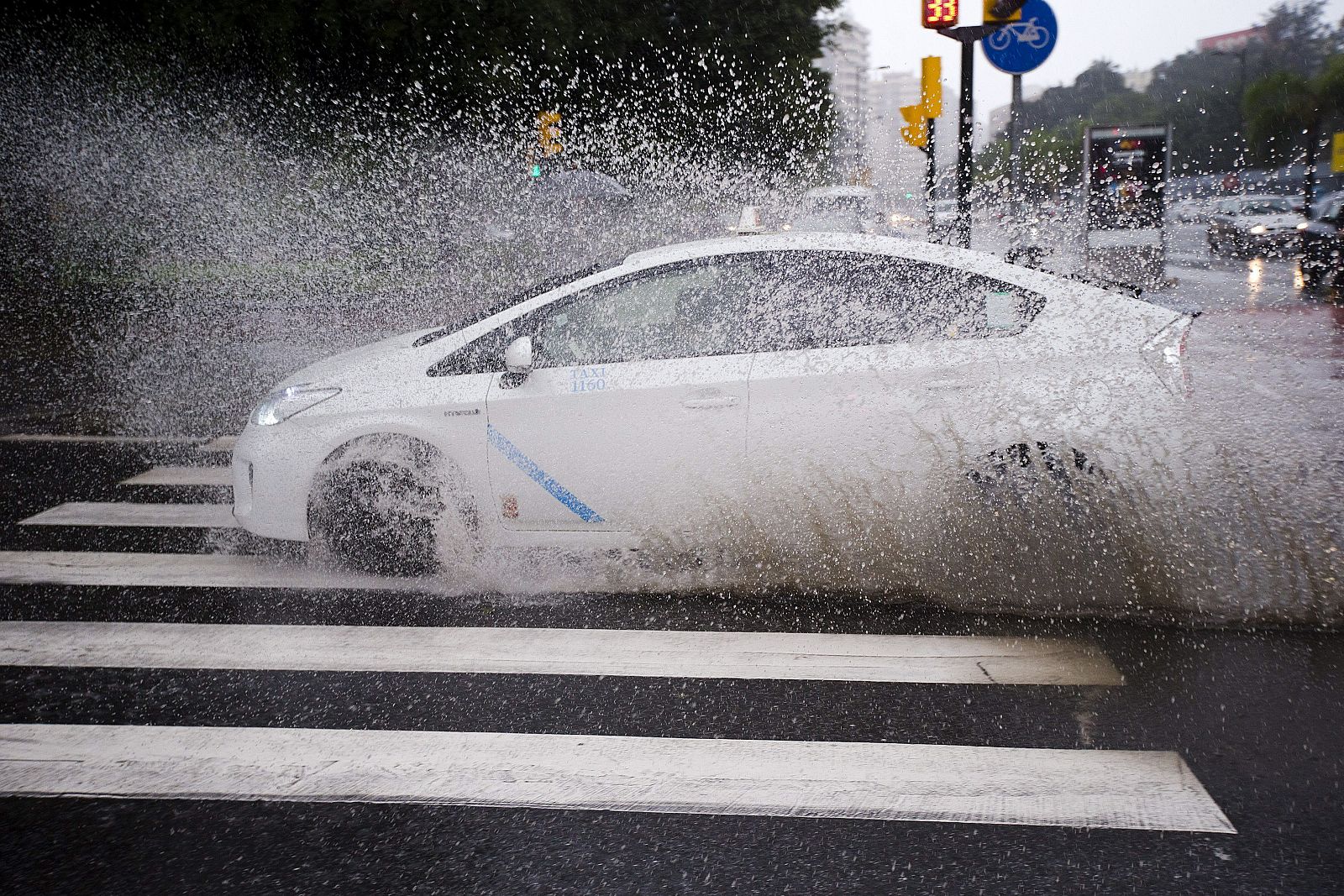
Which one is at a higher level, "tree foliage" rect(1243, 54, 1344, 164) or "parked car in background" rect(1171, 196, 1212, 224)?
"tree foliage" rect(1243, 54, 1344, 164)

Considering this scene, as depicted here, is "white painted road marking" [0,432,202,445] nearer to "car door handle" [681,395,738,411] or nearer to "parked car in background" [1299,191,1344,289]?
"car door handle" [681,395,738,411]

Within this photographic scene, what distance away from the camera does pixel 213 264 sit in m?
21.0

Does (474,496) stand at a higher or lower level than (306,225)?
lower

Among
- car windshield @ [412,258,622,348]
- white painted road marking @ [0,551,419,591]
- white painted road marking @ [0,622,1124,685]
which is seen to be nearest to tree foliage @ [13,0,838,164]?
white painted road marking @ [0,551,419,591]

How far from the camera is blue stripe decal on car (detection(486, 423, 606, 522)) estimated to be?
191 inches

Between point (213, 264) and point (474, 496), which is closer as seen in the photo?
point (474, 496)

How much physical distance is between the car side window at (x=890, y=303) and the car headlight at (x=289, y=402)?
195cm

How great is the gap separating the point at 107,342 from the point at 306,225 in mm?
12733

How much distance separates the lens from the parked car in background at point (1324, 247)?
1809 cm

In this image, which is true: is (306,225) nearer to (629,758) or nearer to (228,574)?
(228,574)

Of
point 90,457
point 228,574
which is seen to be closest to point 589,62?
point 90,457

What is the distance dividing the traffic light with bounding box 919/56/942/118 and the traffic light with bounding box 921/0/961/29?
1718mm

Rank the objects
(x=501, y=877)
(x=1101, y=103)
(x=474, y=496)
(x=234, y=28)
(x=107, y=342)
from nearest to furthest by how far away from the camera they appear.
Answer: (x=501, y=877)
(x=474, y=496)
(x=107, y=342)
(x=234, y=28)
(x=1101, y=103)

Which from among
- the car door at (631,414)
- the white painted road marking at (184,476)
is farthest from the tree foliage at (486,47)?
the car door at (631,414)
